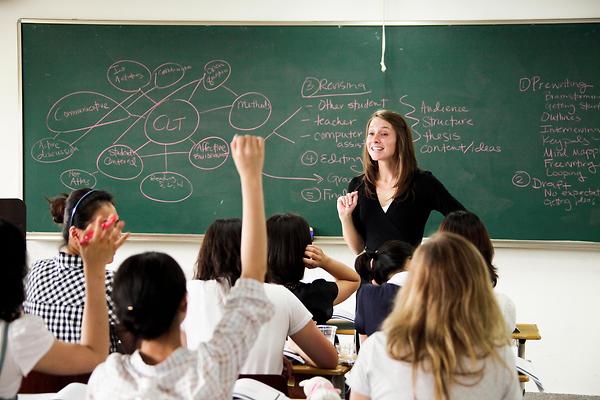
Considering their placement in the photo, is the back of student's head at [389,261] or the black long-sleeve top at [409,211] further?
the black long-sleeve top at [409,211]

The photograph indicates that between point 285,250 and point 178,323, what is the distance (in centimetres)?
152

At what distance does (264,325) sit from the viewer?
9.27 ft

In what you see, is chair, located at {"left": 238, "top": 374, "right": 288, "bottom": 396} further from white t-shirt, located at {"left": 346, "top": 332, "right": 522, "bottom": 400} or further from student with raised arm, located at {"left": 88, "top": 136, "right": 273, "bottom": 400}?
student with raised arm, located at {"left": 88, "top": 136, "right": 273, "bottom": 400}

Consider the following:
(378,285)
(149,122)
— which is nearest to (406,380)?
(378,285)

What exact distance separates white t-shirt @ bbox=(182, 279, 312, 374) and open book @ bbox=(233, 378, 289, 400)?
57 centimetres

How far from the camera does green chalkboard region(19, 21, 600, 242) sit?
5211 mm

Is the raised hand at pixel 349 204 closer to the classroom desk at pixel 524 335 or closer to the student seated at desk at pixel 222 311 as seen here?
the classroom desk at pixel 524 335

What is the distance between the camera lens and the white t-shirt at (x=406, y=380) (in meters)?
1.92

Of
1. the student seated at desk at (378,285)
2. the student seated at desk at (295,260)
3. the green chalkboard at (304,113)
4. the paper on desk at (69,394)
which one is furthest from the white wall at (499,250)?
the paper on desk at (69,394)

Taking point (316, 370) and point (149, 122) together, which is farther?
point (149, 122)

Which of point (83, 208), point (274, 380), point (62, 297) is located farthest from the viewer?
point (83, 208)

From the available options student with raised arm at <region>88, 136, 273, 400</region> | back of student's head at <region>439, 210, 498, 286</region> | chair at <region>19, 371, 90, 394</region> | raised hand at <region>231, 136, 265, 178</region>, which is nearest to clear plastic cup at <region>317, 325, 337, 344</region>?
back of student's head at <region>439, 210, 498, 286</region>

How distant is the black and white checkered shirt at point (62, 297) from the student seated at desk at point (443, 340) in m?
1.10

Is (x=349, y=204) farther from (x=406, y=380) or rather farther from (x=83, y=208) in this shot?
(x=406, y=380)
